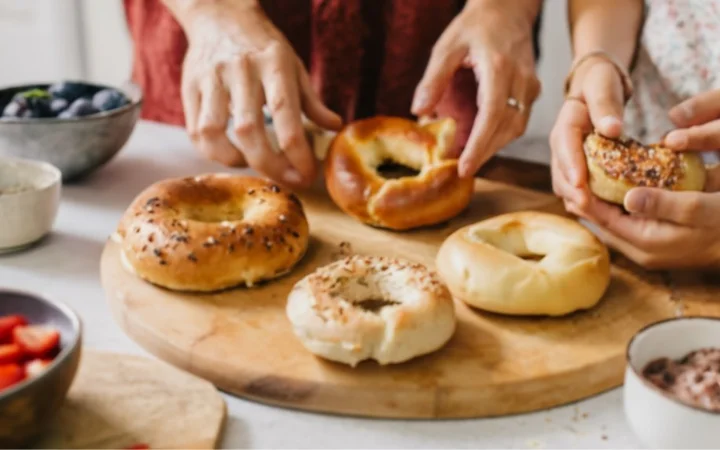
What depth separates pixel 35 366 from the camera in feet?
3.01

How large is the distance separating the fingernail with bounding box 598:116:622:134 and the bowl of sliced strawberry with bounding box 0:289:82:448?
886 millimetres

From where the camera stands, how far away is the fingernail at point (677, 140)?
1335 millimetres

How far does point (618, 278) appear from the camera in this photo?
137 cm

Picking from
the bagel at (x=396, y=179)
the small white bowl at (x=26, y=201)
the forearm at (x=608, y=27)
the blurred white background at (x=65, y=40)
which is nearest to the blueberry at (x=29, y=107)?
the small white bowl at (x=26, y=201)

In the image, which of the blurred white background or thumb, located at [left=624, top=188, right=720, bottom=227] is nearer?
thumb, located at [left=624, top=188, right=720, bottom=227]

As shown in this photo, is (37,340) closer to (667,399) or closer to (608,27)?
(667,399)

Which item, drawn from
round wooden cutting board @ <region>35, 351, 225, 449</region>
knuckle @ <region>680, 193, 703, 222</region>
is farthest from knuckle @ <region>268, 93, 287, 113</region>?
knuckle @ <region>680, 193, 703, 222</region>

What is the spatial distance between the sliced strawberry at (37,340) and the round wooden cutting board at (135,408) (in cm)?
10

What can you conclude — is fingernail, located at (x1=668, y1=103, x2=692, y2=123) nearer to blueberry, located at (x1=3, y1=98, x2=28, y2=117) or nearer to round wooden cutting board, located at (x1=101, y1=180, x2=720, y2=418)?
round wooden cutting board, located at (x1=101, y1=180, x2=720, y2=418)

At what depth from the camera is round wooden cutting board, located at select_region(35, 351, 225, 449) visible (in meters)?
0.96

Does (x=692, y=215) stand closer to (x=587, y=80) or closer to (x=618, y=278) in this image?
(x=618, y=278)

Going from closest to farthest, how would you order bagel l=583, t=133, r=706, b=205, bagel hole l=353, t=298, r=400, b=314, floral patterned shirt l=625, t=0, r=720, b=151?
bagel hole l=353, t=298, r=400, b=314 → bagel l=583, t=133, r=706, b=205 → floral patterned shirt l=625, t=0, r=720, b=151

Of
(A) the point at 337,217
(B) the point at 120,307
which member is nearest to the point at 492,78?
(A) the point at 337,217

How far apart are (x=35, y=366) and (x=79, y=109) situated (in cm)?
88
